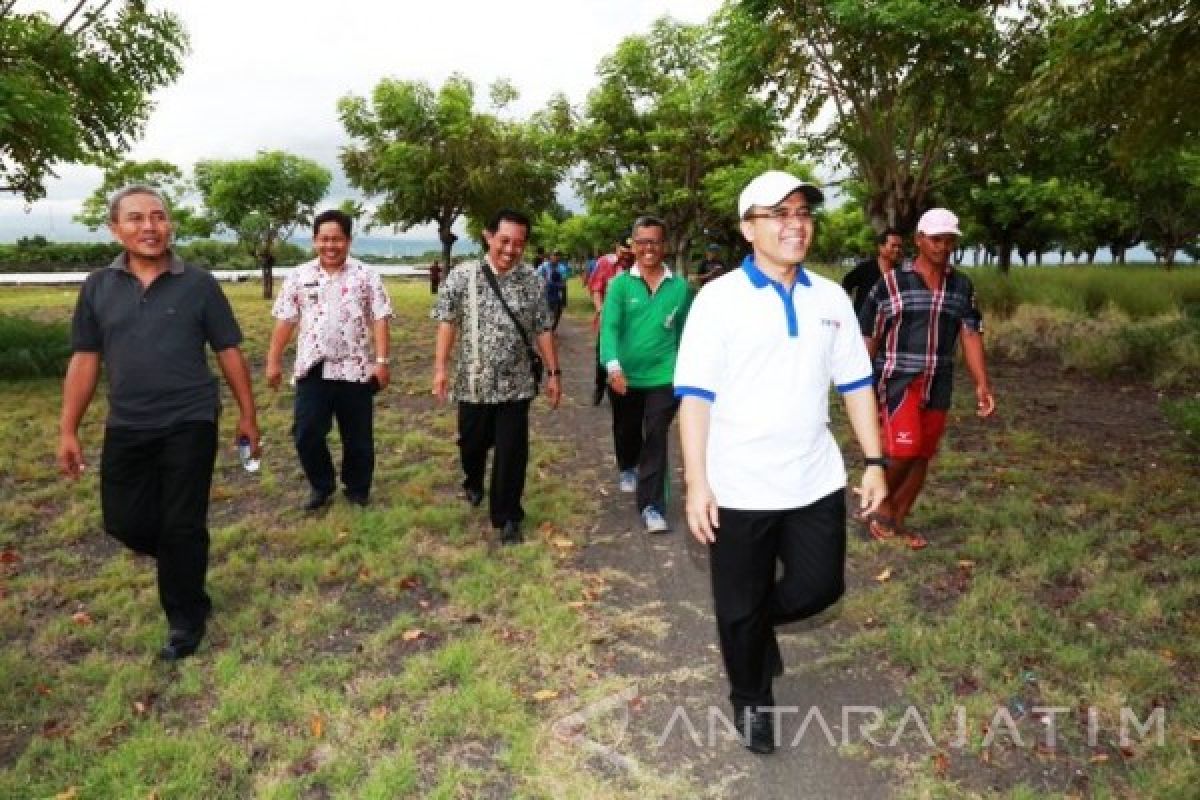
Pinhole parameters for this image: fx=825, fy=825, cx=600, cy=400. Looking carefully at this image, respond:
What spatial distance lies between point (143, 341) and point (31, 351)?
11404mm

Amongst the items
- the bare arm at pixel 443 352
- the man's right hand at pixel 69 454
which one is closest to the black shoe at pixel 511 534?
the bare arm at pixel 443 352

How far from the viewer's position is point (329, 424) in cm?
618

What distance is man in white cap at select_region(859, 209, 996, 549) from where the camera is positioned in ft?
16.5

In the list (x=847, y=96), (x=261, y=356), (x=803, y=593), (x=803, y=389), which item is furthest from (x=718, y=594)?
(x=261, y=356)

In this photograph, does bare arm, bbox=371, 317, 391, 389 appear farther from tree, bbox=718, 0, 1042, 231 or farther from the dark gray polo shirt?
tree, bbox=718, 0, 1042, 231

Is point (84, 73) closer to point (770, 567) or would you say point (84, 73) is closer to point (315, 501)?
point (315, 501)

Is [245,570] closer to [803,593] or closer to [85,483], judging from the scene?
[85,483]

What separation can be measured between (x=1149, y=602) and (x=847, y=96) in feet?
38.7

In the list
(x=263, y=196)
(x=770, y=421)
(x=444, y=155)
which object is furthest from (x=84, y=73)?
(x=263, y=196)

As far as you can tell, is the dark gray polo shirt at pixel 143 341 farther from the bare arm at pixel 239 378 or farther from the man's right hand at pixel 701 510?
the man's right hand at pixel 701 510

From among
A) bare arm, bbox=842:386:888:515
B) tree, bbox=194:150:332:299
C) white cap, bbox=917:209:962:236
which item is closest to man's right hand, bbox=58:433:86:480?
bare arm, bbox=842:386:888:515

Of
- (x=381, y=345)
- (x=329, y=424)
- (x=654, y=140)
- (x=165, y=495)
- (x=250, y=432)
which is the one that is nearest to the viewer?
(x=165, y=495)

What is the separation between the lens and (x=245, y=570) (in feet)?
17.2

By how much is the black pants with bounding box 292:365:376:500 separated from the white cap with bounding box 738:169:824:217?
385cm
